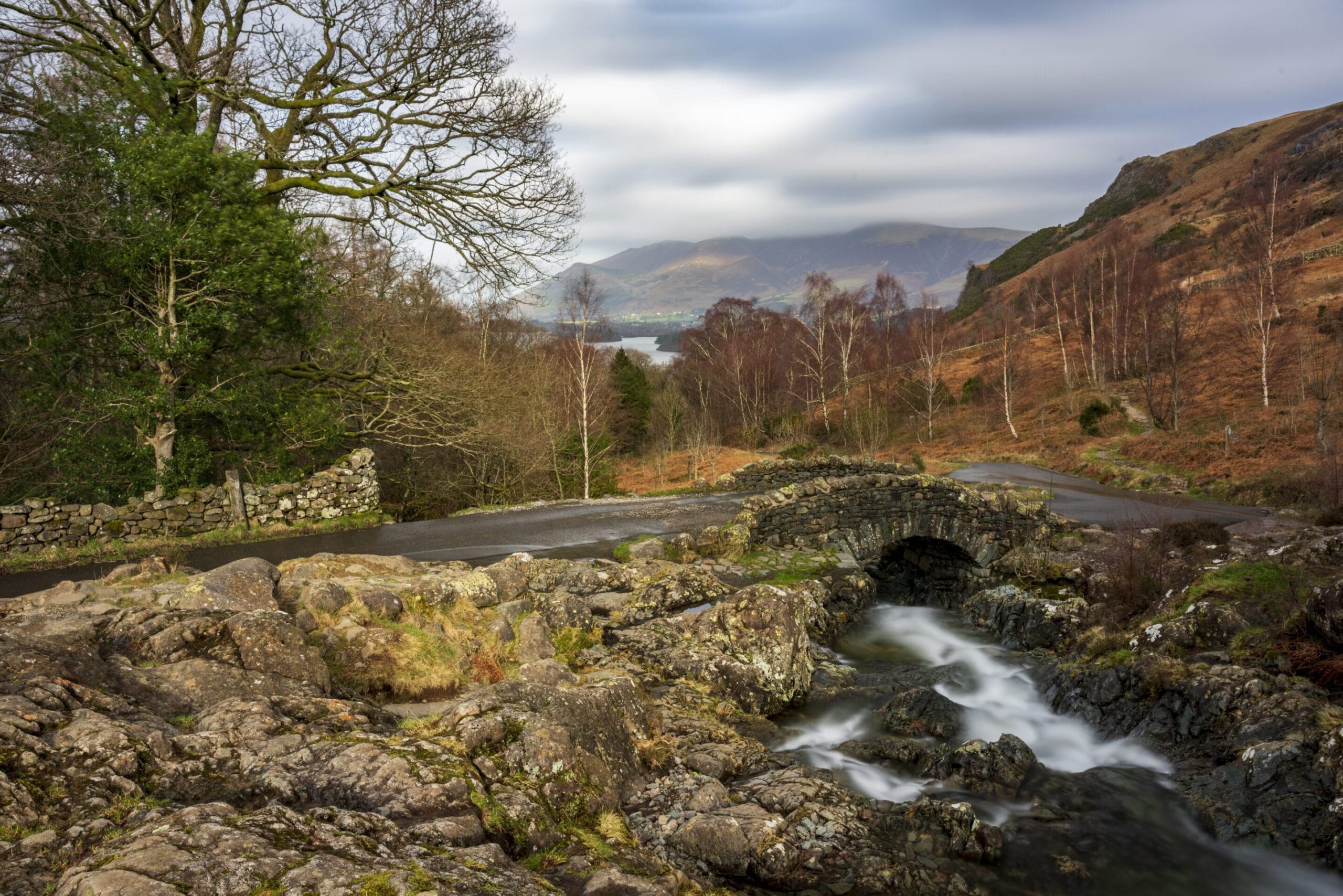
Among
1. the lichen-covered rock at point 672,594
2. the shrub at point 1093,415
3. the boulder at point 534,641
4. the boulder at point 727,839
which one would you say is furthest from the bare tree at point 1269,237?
the boulder at point 727,839

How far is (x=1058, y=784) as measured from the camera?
8680 millimetres

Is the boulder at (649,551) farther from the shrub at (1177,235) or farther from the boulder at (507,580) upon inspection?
the shrub at (1177,235)

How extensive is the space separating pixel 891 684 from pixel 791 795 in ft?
16.2

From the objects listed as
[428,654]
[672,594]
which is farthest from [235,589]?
[672,594]

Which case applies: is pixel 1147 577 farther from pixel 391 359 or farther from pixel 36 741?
pixel 391 359

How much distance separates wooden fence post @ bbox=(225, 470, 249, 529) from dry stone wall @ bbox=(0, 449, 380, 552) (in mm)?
131

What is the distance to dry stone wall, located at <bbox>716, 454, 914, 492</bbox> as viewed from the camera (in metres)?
25.0

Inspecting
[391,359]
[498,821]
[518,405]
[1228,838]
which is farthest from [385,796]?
[518,405]

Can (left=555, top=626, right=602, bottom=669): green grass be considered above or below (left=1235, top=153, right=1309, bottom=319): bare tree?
below

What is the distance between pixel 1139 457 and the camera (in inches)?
1283

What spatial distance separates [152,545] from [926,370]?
59761 mm

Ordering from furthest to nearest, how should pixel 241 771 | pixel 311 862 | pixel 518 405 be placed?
1. pixel 518 405
2. pixel 241 771
3. pixel 311 862

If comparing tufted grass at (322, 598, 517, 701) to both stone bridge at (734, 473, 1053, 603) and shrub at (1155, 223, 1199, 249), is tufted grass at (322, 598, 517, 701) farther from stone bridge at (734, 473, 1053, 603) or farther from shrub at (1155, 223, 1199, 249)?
shrub at (1155, 223, 1199, 249)

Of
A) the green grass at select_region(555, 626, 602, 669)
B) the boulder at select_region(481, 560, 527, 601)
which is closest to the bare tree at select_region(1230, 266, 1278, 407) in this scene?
the green grass at select_region(555, 626, 602, 669)
